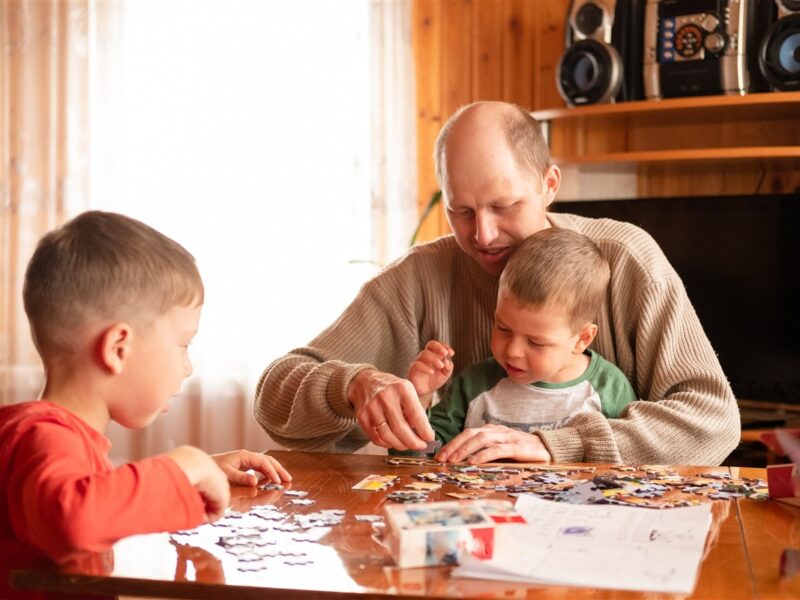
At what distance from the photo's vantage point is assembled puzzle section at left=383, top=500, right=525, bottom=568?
137 centimetres

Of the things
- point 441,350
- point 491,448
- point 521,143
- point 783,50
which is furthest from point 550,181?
point 783,50

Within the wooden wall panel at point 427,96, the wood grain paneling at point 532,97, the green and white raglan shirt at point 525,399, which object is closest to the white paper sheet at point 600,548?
the green and white raglan shirt at point 525,399

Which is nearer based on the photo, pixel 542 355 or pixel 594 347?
pixel 542 355

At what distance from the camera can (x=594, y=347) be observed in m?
2.58

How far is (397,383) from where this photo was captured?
2088 mm

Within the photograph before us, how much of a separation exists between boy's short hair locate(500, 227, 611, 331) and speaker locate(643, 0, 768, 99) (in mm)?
1983

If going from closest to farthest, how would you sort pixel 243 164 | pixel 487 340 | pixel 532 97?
1. pixel 487 340
2. pixel 532 97
3. pixel 243 164

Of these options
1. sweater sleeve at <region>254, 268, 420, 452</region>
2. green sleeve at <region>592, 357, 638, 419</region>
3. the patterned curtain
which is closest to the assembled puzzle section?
sweater sleeve at <region>254, 268, 420, 452</region>

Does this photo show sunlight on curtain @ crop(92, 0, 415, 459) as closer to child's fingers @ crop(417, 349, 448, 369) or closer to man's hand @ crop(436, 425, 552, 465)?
child's fingers @ crop(417, 349, 448, 369)

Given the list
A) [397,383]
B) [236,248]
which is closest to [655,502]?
[397,383]

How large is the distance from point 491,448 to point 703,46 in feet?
8.56

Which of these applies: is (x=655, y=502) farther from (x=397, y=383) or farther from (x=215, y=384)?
(x=215, y=384)

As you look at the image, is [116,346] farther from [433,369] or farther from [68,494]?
[433,369]

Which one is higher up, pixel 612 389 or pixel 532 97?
pixel 532 97
